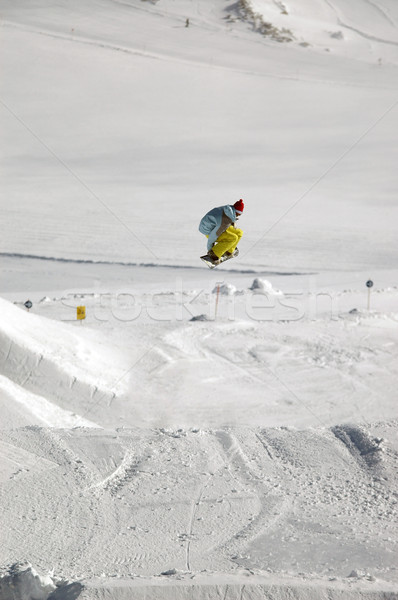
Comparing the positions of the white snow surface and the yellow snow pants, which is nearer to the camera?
the yellow snow pants

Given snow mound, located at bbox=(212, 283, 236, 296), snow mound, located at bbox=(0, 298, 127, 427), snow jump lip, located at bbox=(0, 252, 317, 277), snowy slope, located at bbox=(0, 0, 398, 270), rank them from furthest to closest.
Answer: snowy slope, located at bbox=(0, 0, 398, 270) < snow jump lip, located at bbox=(0, 252, 317, 277) < snow mound, located at bbox=(212, 283, 236, 296) < snow mound, located at bbox=(0, 298, 127, 427)

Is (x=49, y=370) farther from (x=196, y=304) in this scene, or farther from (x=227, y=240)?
(x=227, y=240)

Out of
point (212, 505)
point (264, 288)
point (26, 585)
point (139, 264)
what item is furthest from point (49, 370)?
point (139, 264)

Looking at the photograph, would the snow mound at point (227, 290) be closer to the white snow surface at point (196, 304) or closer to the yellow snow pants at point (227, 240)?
the white snow surface at point (196, 304)

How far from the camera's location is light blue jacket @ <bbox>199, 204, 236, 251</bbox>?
5.19 metres

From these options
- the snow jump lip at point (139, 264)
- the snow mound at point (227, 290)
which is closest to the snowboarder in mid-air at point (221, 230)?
the snow mound at point (227, 290)

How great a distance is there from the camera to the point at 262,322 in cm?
1451

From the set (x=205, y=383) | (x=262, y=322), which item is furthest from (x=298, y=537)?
(x=262, y=322)

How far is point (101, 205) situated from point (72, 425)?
662 inches

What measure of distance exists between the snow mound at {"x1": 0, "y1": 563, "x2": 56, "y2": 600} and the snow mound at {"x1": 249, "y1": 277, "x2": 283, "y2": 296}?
12054 mm

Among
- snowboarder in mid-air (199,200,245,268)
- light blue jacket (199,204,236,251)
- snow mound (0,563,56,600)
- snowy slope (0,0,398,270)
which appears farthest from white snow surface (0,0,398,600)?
light blue jacket (199,204,236,251)

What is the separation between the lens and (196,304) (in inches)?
641

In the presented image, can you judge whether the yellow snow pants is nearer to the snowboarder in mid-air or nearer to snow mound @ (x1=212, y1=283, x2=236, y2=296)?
the snowboarder in mid-air

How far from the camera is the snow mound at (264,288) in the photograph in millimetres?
17156
